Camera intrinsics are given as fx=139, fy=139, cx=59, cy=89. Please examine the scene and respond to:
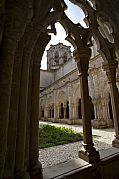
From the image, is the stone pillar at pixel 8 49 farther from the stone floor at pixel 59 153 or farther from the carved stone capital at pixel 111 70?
the stone floor at pixel 59 153

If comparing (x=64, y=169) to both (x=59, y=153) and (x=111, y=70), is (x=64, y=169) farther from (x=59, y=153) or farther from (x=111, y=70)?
(x=59, y=153)

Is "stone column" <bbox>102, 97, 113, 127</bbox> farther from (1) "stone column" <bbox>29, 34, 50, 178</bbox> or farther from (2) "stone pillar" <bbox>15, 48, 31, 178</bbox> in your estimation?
(2) "stone pillar" <bbox>15, 48, 31, 178</bbox>

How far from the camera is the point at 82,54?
2.18 m

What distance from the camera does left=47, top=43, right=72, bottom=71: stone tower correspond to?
30.2 meters

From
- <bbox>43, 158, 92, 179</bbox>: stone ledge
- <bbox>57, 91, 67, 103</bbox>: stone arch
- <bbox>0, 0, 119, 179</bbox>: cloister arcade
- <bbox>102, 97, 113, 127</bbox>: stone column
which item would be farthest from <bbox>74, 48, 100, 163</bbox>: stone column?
<bbox>57, 91, 67, 103</bbox>: stone arch

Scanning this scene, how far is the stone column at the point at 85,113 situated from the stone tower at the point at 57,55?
1117 inches

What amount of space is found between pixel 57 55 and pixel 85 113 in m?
30.1

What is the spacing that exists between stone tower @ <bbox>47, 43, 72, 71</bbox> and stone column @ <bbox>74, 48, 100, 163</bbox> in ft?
93.1

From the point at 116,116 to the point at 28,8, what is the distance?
2.11 meters

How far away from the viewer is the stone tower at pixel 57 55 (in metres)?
30.2

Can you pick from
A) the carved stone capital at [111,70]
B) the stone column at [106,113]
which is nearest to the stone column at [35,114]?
the carved stone capital at [111,70]

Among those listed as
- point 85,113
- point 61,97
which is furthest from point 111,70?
point 61,97

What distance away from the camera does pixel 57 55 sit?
31078mm

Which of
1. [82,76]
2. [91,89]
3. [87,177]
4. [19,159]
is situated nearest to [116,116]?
[82,76]
